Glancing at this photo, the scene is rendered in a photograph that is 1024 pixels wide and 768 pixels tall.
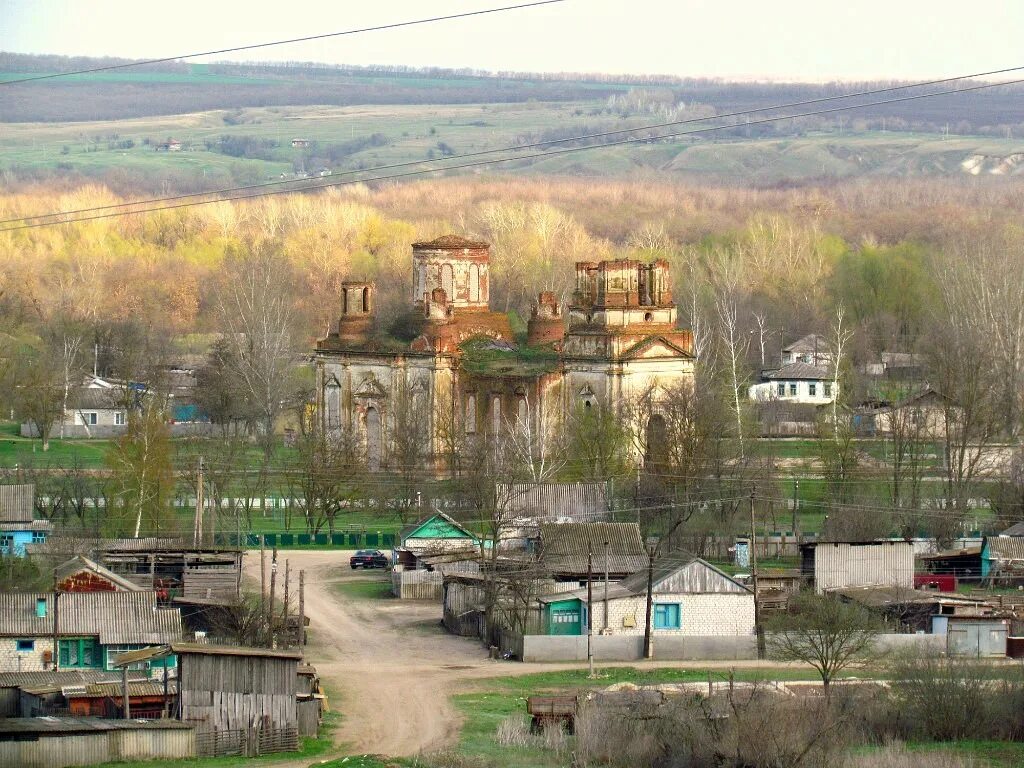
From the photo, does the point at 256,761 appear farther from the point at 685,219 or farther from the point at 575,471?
the point at 685,219

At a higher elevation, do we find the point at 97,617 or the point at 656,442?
the point at 656,442

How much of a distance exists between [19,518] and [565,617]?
1108cm

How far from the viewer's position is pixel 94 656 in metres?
31.4

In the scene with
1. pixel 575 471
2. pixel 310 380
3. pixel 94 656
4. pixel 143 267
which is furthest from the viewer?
pixel 143 267


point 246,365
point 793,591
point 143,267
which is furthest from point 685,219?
point 793,591

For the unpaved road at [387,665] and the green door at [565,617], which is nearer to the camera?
the unpaved road at [387,665]

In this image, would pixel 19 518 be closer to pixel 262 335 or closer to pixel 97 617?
pixel 97 617

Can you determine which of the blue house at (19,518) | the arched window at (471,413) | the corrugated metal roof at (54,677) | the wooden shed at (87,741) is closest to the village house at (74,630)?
the corrugated metal roof at (54,677)

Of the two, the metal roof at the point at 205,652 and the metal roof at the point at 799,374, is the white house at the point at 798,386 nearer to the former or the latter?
the metal roof at the point at 799,374

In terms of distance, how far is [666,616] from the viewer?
3500 cm

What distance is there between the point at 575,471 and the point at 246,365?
62.6 ft

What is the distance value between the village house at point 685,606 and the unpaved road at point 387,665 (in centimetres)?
111

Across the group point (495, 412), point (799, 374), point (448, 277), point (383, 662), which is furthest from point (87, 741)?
point (799, 374)

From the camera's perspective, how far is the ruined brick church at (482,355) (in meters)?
53.4
